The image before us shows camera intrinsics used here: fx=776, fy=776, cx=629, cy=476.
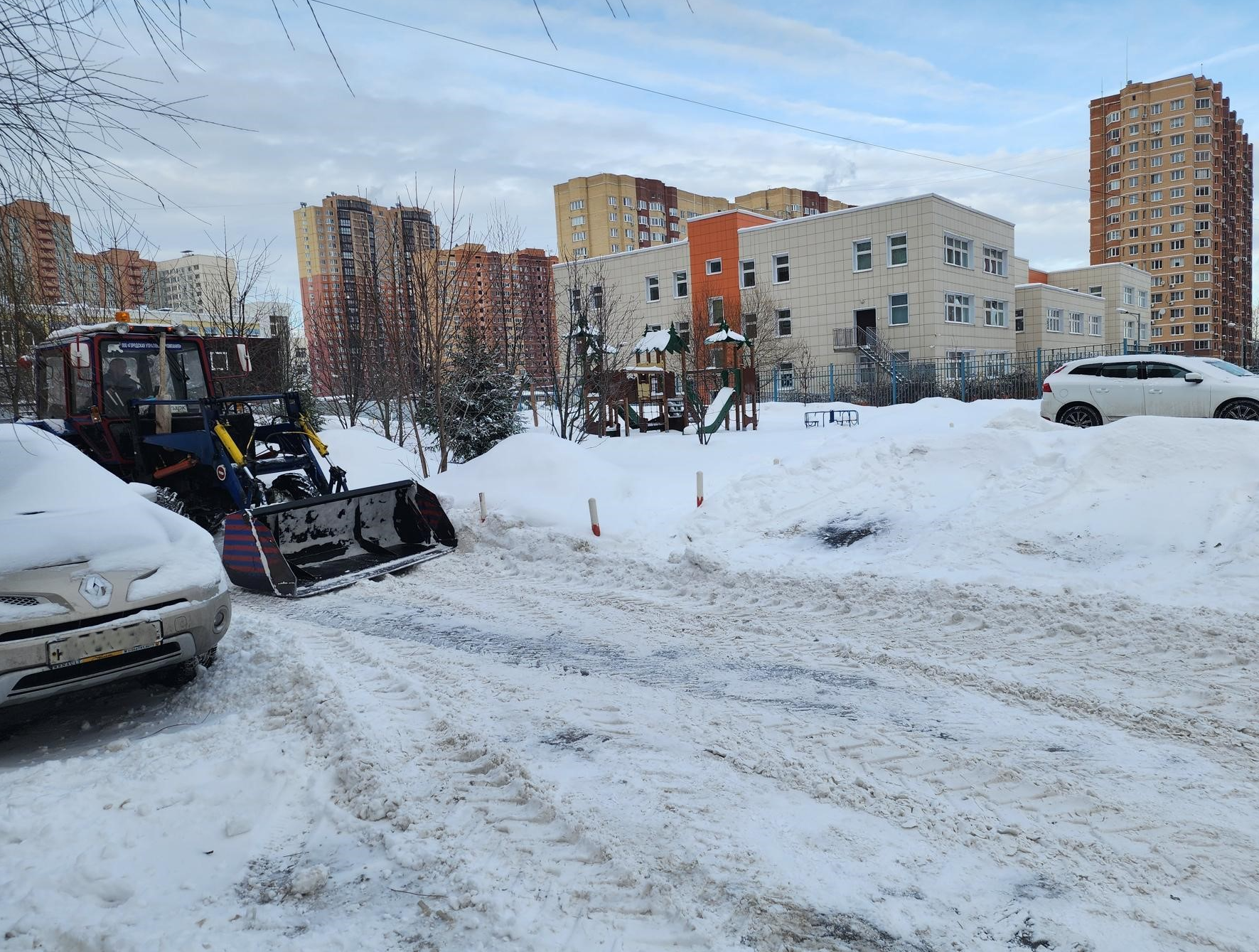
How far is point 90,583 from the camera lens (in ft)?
15.1

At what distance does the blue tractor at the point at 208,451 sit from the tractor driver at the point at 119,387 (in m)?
0.01

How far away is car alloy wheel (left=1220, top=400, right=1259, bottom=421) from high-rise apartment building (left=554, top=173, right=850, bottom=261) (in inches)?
3003

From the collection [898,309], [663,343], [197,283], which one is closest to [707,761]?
[663,343]

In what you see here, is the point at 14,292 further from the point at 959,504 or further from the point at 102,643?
the point at 959,504

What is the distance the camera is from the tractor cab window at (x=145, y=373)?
10.0 meters

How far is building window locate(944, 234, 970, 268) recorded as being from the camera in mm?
39438

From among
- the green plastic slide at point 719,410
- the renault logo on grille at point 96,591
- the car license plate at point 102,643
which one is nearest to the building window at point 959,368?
the green plastic slide at point 719,410

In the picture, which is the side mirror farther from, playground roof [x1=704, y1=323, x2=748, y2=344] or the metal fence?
the metal fence

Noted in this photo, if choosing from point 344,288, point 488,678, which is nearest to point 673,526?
point 488,678

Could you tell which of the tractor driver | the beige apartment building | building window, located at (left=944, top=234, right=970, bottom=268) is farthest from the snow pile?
building window, located at (left=944, top=234, right=970, bottom=268)

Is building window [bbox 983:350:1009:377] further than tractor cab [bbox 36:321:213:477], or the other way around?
building window [bbox 983:350:1009:377]

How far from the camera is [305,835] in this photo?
3414mm

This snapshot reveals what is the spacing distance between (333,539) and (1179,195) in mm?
120581

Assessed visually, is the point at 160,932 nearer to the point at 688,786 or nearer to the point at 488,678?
the point at 688,786
